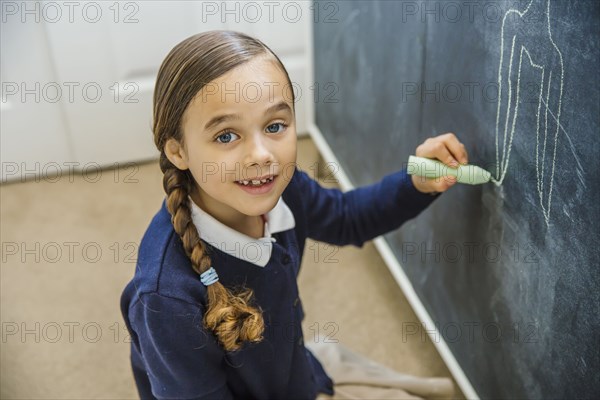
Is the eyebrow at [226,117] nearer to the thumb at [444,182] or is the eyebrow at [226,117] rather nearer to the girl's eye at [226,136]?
the girl's eye at [226,136]

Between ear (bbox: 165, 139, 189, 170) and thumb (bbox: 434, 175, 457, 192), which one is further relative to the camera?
thumb (bbox: 434, 175, 457, 192)

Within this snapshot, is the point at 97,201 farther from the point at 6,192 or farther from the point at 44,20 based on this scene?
the point at 44,20

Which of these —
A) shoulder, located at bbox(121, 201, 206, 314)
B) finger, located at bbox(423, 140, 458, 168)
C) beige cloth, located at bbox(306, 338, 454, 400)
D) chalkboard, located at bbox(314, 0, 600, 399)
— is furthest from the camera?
beige cloth, located at bbox(306, 338, 454, 400)

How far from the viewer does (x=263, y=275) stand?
102 cm

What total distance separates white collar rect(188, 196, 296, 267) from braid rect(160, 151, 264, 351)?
20mm

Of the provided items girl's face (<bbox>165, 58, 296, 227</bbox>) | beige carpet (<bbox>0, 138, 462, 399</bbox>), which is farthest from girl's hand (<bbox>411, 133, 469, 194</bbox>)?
beige carpet (<bbox>0, 138, 462, 399</bbox>)

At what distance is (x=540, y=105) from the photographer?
866 millimetres

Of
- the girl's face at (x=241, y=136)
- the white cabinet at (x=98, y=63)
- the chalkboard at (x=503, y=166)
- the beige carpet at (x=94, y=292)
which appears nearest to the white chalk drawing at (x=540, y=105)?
the chalkboard at (x=503, y=166)

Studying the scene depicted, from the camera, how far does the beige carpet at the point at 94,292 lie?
142cm

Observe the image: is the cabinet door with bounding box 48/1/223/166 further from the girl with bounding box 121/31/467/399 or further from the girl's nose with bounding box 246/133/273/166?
the girl's nose with bounding box 246/133/273/166

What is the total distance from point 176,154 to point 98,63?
33.8 inches

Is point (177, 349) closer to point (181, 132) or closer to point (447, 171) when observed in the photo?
point (181, 132)

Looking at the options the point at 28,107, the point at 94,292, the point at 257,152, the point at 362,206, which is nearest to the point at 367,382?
the point at 362,206

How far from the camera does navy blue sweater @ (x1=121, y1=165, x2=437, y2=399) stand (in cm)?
94
